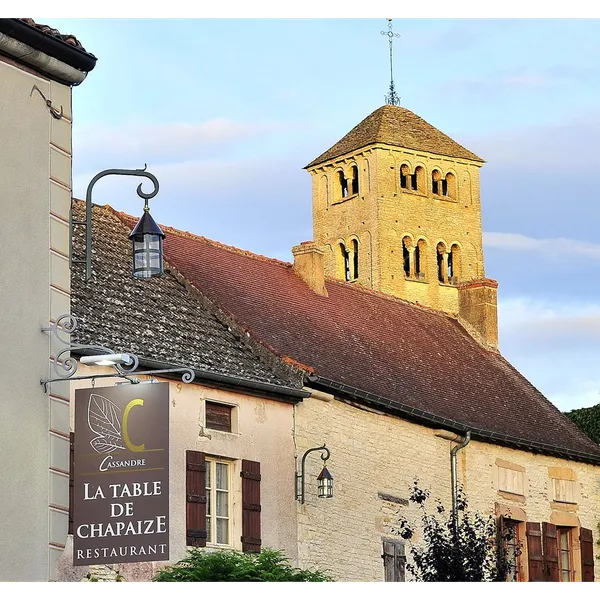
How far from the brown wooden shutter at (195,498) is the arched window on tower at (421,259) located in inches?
2304

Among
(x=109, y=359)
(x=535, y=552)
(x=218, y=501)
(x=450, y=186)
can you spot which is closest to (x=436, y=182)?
(x=450, y=186)

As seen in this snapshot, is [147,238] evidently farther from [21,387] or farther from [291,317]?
[291,317]

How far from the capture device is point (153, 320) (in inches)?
924

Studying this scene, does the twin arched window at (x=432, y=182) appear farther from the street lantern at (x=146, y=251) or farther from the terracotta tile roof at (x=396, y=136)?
the street lantern at (x=146, y=251)

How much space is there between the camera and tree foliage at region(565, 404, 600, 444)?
36.4m

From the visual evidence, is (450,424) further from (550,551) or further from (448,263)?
(448,263)

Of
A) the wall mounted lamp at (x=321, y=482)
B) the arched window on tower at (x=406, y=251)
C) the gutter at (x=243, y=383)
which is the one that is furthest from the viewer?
the arched window on tower at (x=406, y=251)

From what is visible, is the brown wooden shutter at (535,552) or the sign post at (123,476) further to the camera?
the brown wooden shutter at (535,552)

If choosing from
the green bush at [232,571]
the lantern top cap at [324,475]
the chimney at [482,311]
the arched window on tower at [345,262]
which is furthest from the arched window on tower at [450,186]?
the green bush at [232,571]

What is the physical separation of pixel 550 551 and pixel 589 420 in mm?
7212

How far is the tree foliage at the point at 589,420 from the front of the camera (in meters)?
36.4

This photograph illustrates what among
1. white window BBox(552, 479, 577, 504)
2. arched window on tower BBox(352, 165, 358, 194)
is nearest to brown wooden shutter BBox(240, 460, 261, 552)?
white window BBox(552, 479, 577, 504)

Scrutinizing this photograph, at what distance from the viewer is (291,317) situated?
28500 mm
